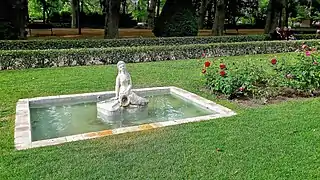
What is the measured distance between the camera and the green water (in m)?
5.58

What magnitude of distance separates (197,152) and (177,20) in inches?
510

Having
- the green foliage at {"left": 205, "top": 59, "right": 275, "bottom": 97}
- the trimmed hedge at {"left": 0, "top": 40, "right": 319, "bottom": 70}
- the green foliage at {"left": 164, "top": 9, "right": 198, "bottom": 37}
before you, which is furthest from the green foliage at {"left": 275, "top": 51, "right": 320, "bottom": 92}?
the green foliage at {"left": 164, "top": 9, "right": 198, "bottom": 37}

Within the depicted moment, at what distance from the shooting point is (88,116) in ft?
20.7

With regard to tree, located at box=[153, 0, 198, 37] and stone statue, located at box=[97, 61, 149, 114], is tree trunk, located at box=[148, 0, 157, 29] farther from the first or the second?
stone statue, located at box=[97, 61, 149, 114]

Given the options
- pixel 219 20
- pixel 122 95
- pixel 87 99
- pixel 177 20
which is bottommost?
pixel 87 99

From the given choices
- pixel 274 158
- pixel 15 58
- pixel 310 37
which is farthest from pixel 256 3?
pixel 274 158

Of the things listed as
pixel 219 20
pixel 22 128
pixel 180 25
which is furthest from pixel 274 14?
pixel 22 128

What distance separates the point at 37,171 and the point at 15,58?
310 inches

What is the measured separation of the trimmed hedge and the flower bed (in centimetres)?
510

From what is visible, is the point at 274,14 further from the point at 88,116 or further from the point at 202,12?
the point at 88,116

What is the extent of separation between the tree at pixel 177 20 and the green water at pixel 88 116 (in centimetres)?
967

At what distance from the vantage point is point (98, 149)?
440 cm

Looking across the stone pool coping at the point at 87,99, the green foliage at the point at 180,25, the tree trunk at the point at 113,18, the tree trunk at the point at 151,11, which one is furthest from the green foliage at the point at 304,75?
the tree trunk at the point at 151,11

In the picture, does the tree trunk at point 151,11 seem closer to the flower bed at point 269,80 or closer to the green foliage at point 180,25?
the green foliage at point 180,25
